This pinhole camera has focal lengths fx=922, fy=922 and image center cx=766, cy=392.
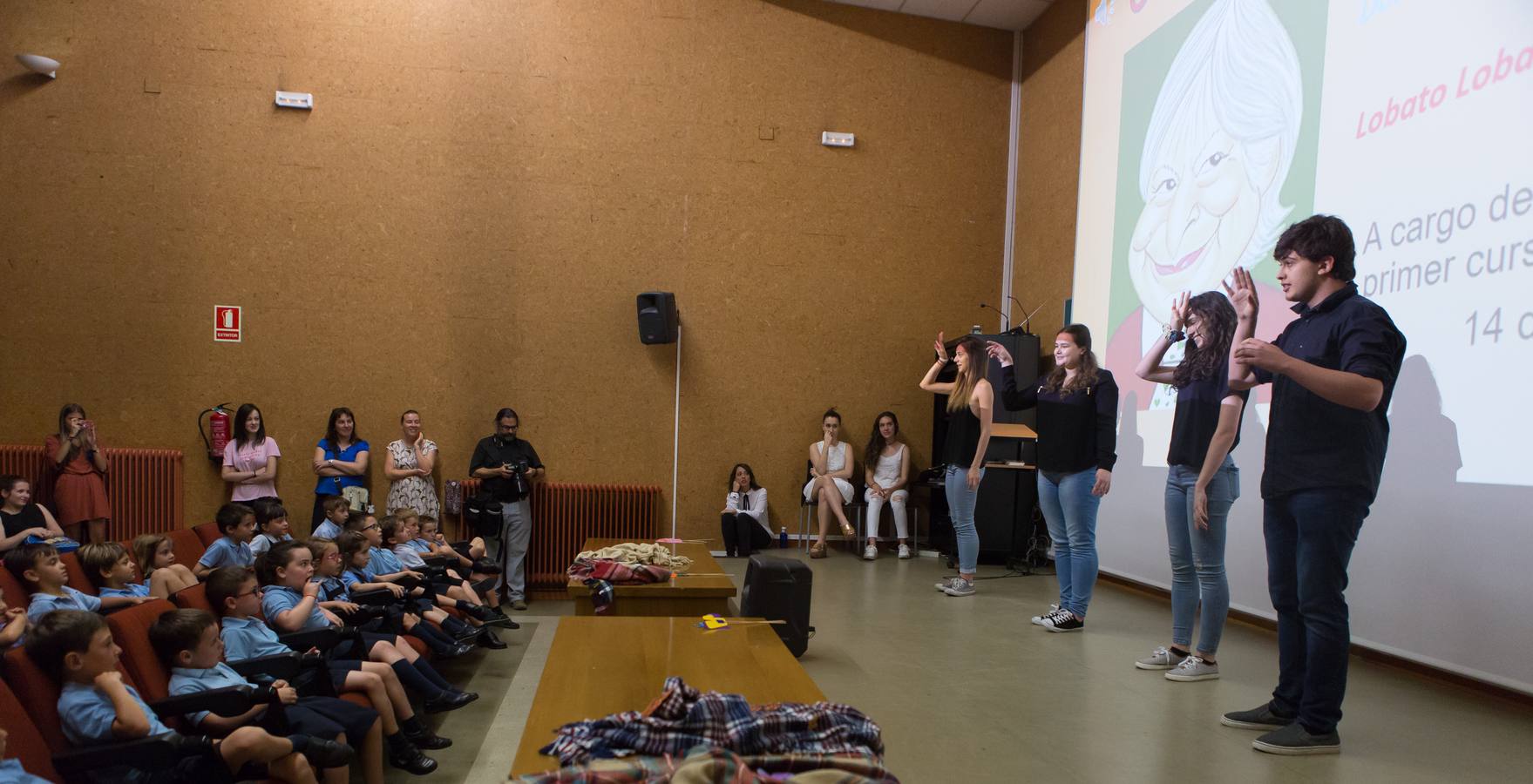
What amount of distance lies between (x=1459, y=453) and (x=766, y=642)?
3.12m

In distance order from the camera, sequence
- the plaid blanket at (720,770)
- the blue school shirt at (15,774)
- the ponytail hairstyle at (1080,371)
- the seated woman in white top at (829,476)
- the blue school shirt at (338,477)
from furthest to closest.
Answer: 1. the seated woman in white top at (829,476)
2. the blue school shirt at (338,477)
3. the ponytail hairstyle at (1080,371)
4. the blue school shirt at (15,774)
5. the plaid blanket at (720,770)

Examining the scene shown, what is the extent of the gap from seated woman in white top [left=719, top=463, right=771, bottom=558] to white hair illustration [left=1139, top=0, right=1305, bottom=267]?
12.6 ft

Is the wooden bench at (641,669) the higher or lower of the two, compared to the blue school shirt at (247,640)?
higher

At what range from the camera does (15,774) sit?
6.10 feet

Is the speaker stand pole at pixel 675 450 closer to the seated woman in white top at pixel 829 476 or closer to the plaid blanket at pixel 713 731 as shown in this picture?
the seated woman in white top at pixel 829 476

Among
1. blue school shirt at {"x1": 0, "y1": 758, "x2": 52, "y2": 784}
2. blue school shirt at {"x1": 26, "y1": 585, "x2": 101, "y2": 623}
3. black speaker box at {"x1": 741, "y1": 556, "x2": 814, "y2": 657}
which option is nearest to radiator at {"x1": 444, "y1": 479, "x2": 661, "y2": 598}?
black speaker box at {"x1": 741, "y1": 556, "x2": 814, "y2": 657}

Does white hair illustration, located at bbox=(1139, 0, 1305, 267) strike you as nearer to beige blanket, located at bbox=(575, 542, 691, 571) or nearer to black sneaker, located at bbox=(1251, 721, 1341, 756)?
black sneaker, located at bbox=(1251, 721, 1341, 756)

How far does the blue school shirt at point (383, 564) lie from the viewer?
4434 millimetres

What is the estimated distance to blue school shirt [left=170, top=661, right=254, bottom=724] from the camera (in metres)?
2.48

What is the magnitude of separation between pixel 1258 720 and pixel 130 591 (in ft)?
13.5

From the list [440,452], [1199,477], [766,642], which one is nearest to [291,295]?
[440,452]

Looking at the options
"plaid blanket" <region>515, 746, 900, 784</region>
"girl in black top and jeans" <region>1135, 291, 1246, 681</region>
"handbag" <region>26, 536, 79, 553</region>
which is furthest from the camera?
"handbag" <region>26, 536, 79, 553</region>

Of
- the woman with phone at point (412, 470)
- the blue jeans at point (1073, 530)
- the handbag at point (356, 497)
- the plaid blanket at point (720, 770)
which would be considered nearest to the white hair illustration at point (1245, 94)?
the blue jeans at point (1073, 530)

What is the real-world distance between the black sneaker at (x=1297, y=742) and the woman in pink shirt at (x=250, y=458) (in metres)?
6.47
